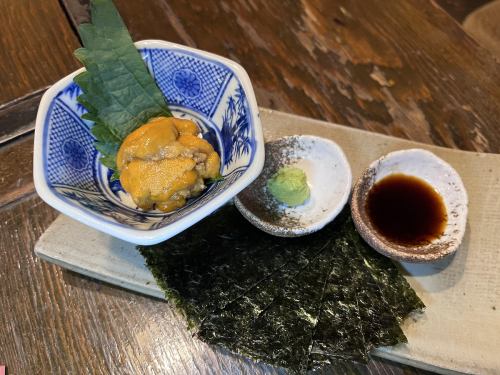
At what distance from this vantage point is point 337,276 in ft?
5.84

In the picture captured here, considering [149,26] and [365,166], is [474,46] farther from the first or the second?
[149,26]

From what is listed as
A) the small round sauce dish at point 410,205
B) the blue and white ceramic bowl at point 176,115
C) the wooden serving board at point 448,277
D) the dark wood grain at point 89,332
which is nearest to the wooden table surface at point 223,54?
the dark wood grain at point 89,332

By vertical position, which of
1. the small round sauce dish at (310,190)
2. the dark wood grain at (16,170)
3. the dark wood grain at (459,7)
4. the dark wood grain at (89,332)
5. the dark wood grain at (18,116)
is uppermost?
the dark wood grain at (459,7)

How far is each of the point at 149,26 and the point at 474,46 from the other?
196 cm

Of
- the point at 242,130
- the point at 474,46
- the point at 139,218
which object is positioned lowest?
the point at 139,218

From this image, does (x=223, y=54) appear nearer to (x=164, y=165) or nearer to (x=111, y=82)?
(x=111, y=82)

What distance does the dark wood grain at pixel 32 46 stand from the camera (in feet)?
7.38

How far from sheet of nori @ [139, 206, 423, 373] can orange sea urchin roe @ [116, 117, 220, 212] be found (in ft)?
1.12

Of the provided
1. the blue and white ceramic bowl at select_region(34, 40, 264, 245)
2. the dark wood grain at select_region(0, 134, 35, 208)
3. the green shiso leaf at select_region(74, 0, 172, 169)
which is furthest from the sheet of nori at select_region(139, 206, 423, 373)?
the dark wood grain at select_region(0, 134, 35, 208)

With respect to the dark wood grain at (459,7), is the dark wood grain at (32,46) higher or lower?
lower

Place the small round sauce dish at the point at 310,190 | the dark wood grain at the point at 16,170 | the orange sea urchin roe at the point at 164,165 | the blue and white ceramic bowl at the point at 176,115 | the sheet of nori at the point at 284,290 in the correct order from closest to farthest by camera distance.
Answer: the blue and white ceramic bowl at the point at 176,115
the orange sea urchin roe at the point at 164,165
the sheet of nori at the point at 284,290
the small round sauce dish at the point at 310,190
the dark wood grain at the point at 16,170

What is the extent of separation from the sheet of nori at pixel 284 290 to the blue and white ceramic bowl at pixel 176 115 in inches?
13.0

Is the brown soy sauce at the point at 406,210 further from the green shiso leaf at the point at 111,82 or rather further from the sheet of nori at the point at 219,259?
the green shiso leaf at the point at 111,82

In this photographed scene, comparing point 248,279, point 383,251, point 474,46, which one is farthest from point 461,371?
point 474,46
